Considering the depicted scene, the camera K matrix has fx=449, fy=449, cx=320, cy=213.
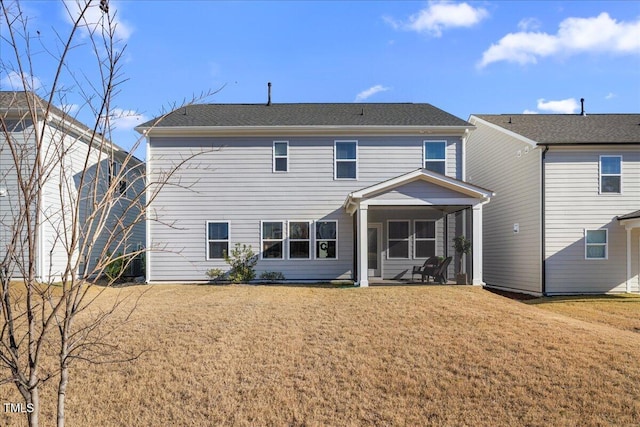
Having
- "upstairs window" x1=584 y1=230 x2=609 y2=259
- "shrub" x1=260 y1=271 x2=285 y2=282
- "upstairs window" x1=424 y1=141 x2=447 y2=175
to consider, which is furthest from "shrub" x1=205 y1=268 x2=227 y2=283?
"upstairs window" x1=584 y1=230 x2=609 y2=259

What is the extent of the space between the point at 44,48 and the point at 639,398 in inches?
277

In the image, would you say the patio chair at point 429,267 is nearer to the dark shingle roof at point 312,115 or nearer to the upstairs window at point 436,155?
the upstairs window at point 436,155

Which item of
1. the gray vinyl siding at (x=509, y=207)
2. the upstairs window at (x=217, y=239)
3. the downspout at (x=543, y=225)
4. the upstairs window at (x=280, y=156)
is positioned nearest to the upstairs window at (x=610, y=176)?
the downspout at (x=543, y=225)

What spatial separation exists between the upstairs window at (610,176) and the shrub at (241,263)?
11804 mm

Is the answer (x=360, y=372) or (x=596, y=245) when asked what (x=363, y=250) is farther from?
(x=596, y=245)

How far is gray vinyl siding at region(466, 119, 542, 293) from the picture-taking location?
15125 millimetres

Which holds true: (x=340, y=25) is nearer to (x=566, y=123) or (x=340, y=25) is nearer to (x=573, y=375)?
(x=573, y=375)

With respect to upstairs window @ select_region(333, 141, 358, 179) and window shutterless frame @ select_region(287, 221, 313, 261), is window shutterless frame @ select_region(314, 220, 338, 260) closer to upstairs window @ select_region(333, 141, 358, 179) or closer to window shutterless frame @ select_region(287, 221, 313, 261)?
window shutterless frame @ select_region(287, 221, 313, 261)

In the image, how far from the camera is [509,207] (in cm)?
1698

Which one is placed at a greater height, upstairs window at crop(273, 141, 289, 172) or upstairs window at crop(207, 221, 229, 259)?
upstairs window at crop(273, 141, 289, 172)

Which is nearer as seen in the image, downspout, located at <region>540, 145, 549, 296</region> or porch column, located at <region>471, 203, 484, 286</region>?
porch column, located at <region>471, 203, 484, 286</region>

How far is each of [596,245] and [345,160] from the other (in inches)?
342

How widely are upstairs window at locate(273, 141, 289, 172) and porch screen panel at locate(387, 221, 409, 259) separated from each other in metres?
4.22

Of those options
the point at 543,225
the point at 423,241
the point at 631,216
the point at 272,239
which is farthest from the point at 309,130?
the point at 631,216
